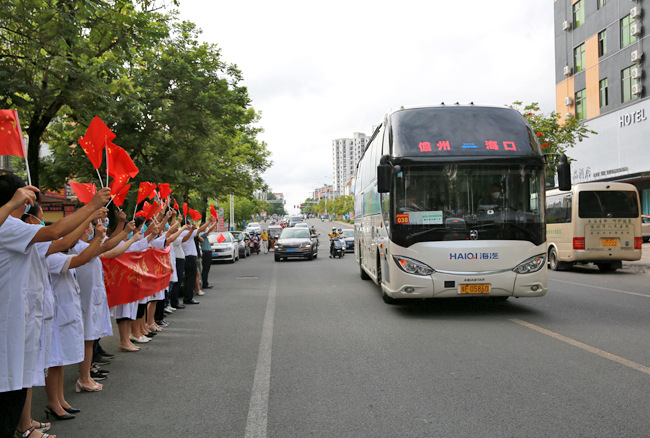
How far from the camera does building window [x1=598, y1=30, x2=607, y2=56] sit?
3594cm

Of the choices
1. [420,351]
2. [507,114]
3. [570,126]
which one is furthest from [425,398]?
[570,126]

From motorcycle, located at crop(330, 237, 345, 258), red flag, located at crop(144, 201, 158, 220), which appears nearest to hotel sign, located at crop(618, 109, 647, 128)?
motorcycle, located at crop(330, 237, 345, 258)

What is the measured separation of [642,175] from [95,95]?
3078 cm

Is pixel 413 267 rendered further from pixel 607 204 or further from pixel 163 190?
pixel 607 204

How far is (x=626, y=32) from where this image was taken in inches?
1334

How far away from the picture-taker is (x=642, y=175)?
103 ft

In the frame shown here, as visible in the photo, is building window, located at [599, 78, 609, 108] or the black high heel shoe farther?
building window, located at [599, 78, 609, 108]

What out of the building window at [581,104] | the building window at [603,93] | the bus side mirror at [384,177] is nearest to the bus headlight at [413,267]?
the bus side mirror at [384,177]

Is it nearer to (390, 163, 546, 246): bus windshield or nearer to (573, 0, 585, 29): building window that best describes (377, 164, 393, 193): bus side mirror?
(390, 163, 546, 246): bus windshield

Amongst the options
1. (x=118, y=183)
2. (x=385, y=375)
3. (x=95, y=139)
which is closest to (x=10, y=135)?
(x=95, y=139)

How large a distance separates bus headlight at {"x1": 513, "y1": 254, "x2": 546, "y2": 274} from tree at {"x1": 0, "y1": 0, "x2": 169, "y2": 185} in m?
6.60

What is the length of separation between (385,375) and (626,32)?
1412 inches

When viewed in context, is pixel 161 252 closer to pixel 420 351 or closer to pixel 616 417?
pixel 420 351

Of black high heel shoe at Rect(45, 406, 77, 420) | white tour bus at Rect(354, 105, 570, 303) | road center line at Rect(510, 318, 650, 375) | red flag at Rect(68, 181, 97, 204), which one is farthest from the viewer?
white tour bus at Rect(354, 105, 570, 303)
